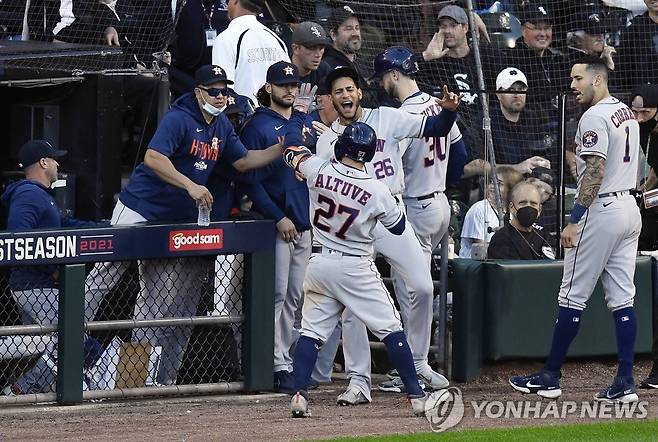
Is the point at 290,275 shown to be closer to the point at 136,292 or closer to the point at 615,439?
the point at 136,292

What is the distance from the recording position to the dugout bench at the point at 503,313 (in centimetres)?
845

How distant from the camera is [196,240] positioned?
774 centimetres

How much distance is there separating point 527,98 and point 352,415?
3981 mm

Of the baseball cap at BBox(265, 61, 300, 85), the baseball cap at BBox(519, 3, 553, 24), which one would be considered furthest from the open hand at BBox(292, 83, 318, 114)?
the baseball cap at BBox(519, 3, 553, 24)

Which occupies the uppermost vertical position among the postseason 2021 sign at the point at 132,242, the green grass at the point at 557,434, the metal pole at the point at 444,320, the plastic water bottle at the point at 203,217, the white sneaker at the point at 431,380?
the plastic water bottle at the point at 203,217

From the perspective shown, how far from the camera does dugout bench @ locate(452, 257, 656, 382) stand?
8445 millimetres

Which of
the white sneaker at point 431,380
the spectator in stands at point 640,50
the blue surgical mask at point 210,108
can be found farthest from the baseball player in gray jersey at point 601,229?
the spectator in stands at point 640,50

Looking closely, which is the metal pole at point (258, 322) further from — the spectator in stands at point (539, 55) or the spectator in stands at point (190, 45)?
the spectator in stands at point (539, 55)

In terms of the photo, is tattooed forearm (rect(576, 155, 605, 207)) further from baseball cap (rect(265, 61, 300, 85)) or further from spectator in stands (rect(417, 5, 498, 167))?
spectator in stands (rect(417, 5, 498, 167))

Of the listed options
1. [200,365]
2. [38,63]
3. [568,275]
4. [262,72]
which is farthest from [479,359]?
[38,63]

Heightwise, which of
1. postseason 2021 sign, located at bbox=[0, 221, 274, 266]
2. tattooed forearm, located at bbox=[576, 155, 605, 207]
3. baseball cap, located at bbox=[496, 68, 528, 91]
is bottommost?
postseason 2021 sign, located at bbox=[0, 221, 274, 266]

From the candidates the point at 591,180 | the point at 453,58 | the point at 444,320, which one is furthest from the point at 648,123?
the point at 453,58

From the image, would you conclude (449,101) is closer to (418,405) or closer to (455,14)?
(418,405)

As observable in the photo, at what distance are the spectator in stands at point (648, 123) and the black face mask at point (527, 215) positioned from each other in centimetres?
94
